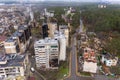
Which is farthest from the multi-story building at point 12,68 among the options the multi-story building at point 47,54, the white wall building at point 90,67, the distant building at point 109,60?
the distant building at point 109,60

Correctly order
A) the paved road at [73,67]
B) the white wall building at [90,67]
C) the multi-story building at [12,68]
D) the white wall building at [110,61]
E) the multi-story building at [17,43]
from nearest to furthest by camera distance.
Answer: the multi-story building at [12,68] → the paved road at [73,67] → the white wall building at [90,67] → the white wall building at [110,61] → the multi-story building at [17,43]

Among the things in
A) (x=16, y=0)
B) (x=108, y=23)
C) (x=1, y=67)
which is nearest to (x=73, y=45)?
(x=108, y=23)

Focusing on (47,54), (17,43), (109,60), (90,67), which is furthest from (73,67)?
(17,43)

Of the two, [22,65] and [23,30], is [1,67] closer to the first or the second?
[22,65]

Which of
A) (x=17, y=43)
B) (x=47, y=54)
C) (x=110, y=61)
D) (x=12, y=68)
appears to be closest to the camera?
(x=12, y=68)

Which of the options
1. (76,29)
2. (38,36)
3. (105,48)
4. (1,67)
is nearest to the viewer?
(1,67)

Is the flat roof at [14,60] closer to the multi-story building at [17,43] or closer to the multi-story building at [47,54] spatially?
the multi-story building at [47,54]

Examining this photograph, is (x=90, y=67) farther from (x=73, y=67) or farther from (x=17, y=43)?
(x=17, y=43)

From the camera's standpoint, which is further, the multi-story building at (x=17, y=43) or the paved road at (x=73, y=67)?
the multi-story building at (x=17, y=43)
